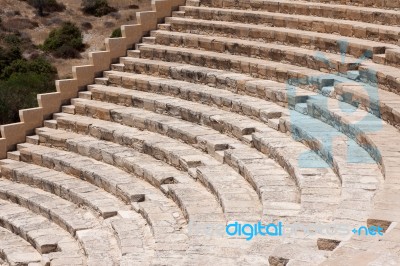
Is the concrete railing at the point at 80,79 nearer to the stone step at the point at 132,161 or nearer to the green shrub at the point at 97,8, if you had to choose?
the stone step at the point at 132,161

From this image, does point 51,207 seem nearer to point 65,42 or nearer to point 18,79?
point 18,79

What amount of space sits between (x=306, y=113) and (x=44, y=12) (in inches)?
1392

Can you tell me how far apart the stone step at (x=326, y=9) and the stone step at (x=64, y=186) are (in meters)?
4.82

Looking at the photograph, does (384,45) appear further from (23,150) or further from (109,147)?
(23,150)

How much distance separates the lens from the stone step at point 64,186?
Answer: 12070mm

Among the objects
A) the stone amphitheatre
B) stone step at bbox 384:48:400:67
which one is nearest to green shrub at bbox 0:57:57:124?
the stone amphitheatre

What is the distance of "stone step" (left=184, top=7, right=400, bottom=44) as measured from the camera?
43.7 feet

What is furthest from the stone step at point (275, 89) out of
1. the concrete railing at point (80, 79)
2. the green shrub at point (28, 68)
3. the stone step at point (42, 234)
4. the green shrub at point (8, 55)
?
the green shrub at point (8, 55)

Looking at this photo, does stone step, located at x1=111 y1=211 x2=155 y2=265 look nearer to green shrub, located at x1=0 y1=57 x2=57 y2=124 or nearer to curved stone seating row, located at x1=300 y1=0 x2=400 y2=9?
curved stone seating row, located at x1=300 y1=0 x2=400 y2=9

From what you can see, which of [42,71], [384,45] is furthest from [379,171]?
[42,71]

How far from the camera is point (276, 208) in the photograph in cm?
893

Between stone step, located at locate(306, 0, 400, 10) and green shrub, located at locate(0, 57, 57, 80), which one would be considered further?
green shrub, located at locate(0, 57, 57, 80)

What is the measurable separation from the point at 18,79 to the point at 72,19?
1588cm

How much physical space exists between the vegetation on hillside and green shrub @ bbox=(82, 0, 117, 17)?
17.9 ft
